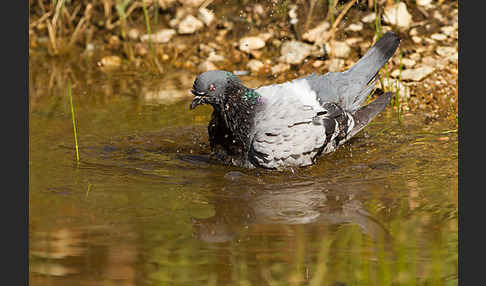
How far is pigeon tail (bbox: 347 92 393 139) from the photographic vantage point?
5781mm

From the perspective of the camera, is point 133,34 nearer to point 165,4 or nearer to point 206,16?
point 165,4

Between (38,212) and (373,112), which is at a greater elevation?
(373,112)

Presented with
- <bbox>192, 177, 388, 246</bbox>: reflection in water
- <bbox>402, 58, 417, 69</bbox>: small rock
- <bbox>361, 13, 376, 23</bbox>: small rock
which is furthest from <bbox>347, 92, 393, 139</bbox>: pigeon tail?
<bbox>361, 13, 376, 23</bbox>: small rock

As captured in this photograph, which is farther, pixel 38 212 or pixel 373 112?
pixel 373 112

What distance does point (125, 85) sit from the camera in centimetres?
725

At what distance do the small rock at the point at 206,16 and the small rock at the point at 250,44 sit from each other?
566 millimetres

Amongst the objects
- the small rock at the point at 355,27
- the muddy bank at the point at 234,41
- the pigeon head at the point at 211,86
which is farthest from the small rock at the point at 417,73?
the pigeon head at the point at 211,86

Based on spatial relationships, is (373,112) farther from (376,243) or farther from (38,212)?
(38,212)

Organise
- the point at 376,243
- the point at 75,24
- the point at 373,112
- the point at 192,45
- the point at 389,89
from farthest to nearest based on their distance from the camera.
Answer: the point at 75,24, the point at 192,45, the point at 389,89, the point at 373,112, the point at 376,243

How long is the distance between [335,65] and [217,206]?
318 centimetres

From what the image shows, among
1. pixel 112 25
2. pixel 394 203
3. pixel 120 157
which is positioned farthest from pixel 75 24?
pixel 394 203

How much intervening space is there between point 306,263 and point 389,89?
11.0 feet

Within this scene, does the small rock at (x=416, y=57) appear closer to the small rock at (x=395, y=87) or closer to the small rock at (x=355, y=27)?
the small rock at (x=395, y=87)

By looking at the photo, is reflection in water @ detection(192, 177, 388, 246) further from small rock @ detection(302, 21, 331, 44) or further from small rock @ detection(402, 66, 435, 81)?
small rock @ detection(302, 21, 331, 44)
